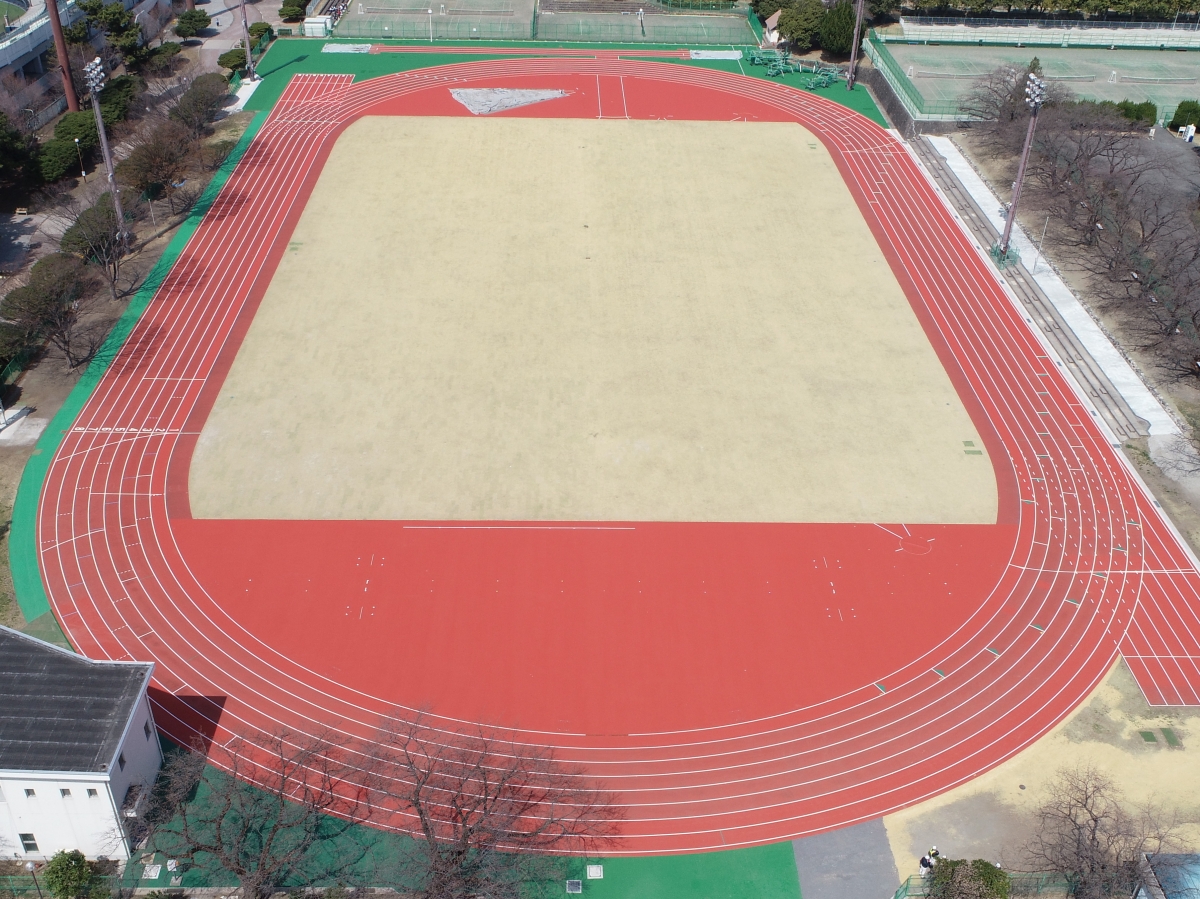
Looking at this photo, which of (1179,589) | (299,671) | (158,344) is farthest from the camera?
(158,344)

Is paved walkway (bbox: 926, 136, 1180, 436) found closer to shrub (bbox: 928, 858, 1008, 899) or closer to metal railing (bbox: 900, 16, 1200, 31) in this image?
metal railing (bbox: 900, 16, 1200, 31)

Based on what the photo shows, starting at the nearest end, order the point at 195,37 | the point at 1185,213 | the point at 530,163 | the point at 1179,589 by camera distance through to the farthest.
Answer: the point at 1179,589 → the point at 1185,213 → the point at 530,163 → the point at 195,37

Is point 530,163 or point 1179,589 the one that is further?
point 530,163

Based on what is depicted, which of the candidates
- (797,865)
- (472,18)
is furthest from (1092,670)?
(472,18)

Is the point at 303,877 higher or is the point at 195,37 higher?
the point at 195,37

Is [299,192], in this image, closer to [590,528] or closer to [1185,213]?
[590,528]

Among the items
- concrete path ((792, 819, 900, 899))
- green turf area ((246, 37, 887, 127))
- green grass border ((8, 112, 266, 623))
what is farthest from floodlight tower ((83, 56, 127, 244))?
concrete path ((792, 819, 900, 899))
